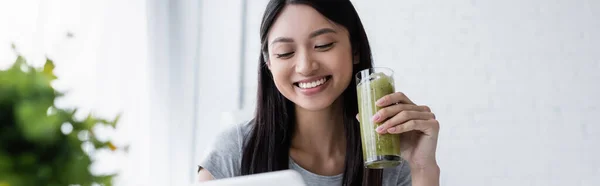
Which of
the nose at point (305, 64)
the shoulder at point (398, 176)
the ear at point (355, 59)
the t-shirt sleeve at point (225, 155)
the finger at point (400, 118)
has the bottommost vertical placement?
the shoulder at point (398, 176)

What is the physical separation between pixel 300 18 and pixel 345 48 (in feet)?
0.49

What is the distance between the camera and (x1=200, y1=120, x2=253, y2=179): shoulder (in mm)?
1723

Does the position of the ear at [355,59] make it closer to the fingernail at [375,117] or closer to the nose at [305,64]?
the nose at [305,64]

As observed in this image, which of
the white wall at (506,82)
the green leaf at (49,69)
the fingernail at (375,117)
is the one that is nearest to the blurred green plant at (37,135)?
the green leaf at (49,69)

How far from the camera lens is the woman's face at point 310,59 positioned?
1587 mm

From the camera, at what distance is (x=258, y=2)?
317 cm

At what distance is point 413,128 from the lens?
1.47 meters

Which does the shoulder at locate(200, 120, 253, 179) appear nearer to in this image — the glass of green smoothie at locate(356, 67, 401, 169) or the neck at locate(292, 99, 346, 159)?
the neck at locate(292, 99, 346, 159)

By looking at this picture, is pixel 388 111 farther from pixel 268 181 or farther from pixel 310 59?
pixel 268 181

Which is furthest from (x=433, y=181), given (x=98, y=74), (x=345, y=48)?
(x=98, y=74)

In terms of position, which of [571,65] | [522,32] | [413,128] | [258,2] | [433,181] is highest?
[258,2]

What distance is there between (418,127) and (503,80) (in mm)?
1359

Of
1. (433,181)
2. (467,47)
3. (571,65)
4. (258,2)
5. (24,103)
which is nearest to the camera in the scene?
(24,103)

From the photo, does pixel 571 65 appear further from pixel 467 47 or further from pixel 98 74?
pixel 98 74
